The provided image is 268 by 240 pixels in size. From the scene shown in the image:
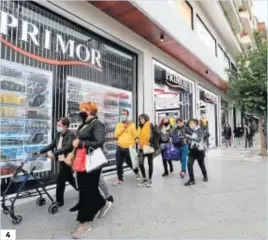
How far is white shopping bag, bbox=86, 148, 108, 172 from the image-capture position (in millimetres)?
3453

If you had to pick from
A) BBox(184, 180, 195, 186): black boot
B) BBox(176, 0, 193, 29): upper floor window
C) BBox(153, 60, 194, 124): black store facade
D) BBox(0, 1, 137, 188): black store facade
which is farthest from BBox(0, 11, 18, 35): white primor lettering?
BBox(176, 0, 193, 29): upper floor window

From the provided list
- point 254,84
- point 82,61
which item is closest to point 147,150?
point 82,61

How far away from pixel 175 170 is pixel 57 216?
4.79 m

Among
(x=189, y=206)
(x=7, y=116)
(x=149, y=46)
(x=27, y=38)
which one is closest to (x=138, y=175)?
(x=189, y=206)

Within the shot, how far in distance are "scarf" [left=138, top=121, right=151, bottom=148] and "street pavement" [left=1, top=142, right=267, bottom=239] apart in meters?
0.98

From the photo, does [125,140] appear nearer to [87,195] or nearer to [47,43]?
[47,43]

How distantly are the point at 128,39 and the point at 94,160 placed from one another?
5.54 meters

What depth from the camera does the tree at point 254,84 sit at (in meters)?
12.1

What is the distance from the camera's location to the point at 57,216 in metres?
4.18

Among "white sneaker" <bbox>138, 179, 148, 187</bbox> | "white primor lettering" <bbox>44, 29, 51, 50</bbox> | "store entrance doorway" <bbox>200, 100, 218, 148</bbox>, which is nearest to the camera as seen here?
"white primor lettering" <bbox>44, 29, 51, 50</bbox>

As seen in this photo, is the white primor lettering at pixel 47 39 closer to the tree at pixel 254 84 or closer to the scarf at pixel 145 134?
the scarf at pixel 145 134

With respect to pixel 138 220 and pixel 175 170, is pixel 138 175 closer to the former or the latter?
pixel 175 170

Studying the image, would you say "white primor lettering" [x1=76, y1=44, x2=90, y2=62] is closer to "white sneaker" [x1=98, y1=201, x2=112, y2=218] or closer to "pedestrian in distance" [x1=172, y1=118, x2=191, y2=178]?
"pedestrian in distance" [x1=172, y1=118, x2=191, y2=178]

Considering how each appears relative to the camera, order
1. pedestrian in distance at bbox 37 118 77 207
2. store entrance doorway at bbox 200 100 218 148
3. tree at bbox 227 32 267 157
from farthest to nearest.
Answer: store entrance doorway at bbox 200 100 218 148
tree at bbox 227 32 267 157
pedestrian in distance at bbox 37 118 77 207
